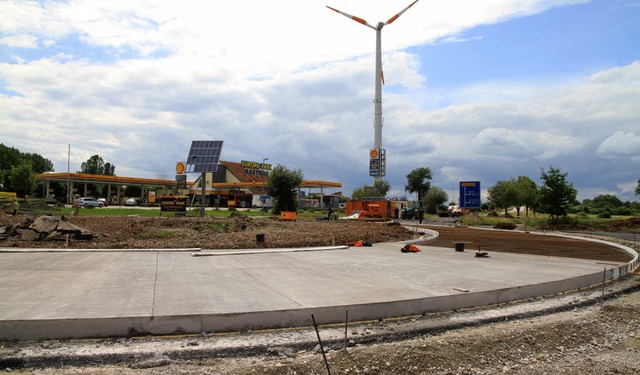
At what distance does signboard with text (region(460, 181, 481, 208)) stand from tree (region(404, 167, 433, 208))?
70140 millimetres

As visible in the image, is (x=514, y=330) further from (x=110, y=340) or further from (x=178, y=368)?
(x=110, y=340)

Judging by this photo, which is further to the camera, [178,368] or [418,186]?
[418,186]

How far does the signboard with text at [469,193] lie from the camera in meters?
43.7

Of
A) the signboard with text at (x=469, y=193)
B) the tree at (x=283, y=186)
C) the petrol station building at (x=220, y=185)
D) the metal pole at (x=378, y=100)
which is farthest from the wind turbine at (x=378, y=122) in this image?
the signboard with text at (x=469, y=193)

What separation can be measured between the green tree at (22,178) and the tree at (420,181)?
3267 inches

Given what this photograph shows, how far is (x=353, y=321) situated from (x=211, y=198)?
91.9m

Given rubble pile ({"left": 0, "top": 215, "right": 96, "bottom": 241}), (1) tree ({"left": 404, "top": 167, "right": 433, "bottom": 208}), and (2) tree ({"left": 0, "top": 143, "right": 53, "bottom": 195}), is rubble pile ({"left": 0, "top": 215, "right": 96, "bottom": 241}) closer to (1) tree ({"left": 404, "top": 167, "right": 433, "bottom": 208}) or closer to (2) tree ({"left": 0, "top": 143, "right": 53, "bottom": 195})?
(2) tree ({"left": 0, "top": 143, "right": 53, "bottom": 195})

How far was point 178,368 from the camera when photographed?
5422mm

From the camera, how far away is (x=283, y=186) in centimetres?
6284

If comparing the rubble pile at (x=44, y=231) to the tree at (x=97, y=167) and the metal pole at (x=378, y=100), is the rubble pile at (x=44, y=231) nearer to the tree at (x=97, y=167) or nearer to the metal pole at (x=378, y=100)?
the metal pole at (x=378, y=100)

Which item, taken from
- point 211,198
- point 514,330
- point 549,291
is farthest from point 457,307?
point 211,198

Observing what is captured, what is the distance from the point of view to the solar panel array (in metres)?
45.0

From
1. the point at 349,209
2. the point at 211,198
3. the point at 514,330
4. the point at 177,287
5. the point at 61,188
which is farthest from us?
the point at 61,188

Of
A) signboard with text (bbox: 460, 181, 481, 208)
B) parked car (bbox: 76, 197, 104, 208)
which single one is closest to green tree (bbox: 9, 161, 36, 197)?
parked car (bbox: 76, 197, 104, 208)
